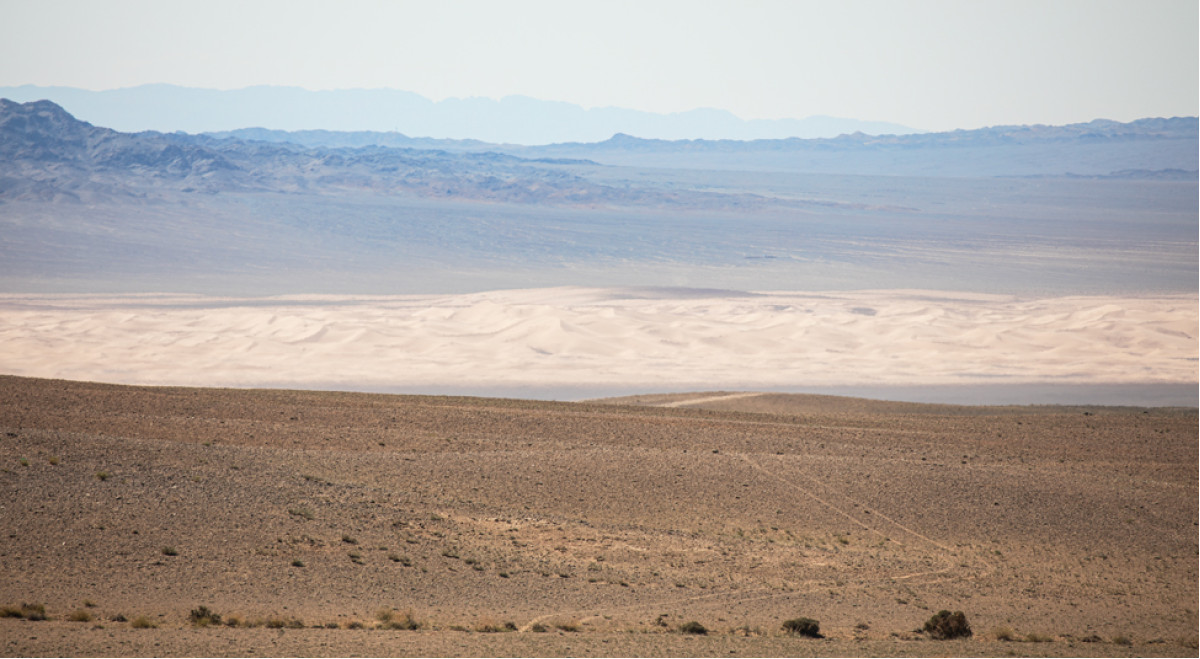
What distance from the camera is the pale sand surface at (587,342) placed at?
40.0 m

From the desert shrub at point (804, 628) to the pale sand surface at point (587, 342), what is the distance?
2734 cm

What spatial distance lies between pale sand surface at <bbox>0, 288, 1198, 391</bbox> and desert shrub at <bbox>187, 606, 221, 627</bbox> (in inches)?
1068

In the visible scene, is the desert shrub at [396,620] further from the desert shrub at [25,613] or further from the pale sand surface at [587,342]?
the pale sand surface at [587,342]

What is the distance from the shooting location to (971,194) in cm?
15200

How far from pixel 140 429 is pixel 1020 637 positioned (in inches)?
543

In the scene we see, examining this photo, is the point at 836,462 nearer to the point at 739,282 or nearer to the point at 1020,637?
the point at 1020,637

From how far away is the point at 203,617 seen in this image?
9.74m

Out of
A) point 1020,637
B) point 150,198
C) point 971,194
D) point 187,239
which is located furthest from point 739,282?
point 971,194

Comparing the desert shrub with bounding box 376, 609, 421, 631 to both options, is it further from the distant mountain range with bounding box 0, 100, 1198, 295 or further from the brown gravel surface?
the distant mountain range with bounding box 0, 100, 1198, 295

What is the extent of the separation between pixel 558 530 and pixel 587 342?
3249cm

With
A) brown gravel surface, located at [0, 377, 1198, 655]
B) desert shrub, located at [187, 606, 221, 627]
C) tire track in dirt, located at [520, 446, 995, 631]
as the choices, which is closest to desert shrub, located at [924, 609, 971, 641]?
brown gravel surface, located at [0, 377, 1198, 655]

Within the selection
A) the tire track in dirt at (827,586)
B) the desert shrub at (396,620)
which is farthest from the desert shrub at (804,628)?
the desert shrub at (396,620)

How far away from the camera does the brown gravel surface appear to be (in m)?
10.3

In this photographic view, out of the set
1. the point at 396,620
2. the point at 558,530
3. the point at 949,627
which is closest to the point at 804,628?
the point at 949,627
